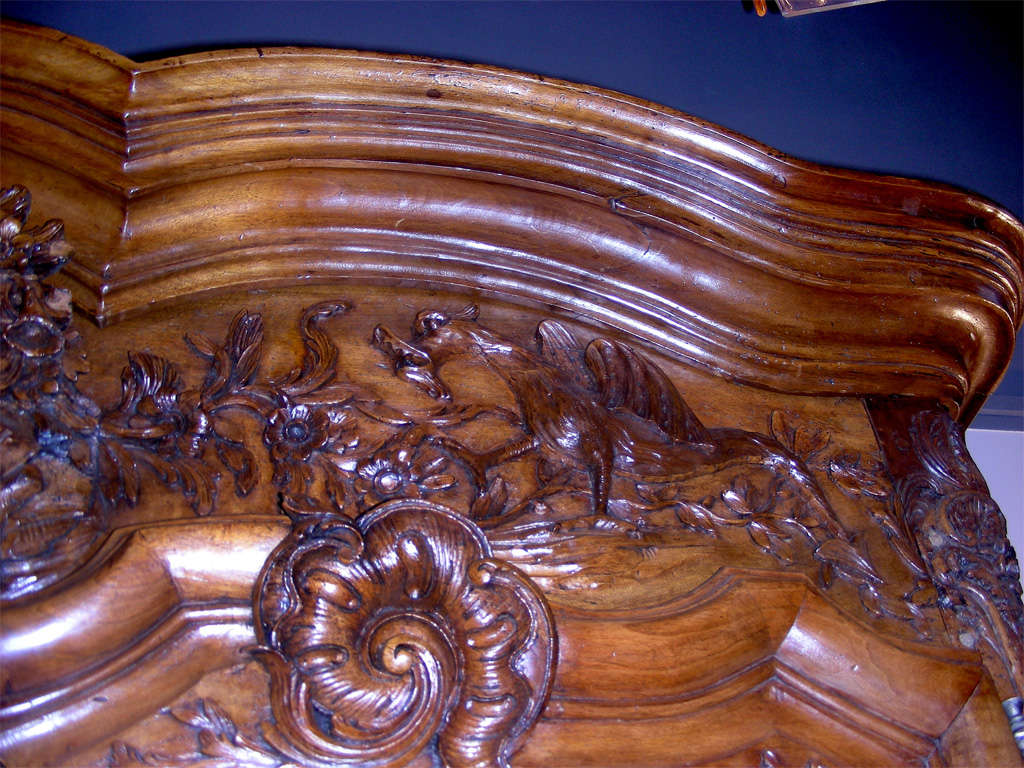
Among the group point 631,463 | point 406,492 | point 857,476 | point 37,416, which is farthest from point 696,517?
point 37,416

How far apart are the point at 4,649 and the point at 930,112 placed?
1558mm

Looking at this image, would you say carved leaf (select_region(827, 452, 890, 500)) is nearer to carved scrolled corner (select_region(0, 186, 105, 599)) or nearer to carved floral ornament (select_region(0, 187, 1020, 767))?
carved floral ornament (select_region(0, 187, 1020, 767))

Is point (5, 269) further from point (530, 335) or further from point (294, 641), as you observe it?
point (530, 335)

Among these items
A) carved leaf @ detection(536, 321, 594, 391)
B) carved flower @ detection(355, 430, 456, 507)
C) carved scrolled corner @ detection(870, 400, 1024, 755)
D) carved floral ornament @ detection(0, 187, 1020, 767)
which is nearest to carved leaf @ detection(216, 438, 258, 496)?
carved floral ornament @ detection(0, 187, 1020, 767)

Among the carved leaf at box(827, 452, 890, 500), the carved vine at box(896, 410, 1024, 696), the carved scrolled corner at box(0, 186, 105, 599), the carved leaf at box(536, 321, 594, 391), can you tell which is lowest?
the carved vine at box(896, 410, 1024, 696)

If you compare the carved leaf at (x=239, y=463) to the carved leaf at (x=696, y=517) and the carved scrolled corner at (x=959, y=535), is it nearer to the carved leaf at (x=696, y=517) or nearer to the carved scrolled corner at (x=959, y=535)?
the carved leaf at (x=696, y=517)

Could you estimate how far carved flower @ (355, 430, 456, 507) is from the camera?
45.1 inches

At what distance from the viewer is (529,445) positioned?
4.08 feet

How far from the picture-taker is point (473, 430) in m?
1.24

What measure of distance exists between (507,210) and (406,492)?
1.44 feet

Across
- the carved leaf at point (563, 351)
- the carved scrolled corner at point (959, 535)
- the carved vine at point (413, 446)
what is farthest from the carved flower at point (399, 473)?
the carved scrolled corner at point (959, 535)

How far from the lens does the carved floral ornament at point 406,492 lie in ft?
3.31

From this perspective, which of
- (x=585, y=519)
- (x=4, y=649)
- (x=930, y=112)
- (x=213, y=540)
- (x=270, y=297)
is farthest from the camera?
A: (x=930, y=112)

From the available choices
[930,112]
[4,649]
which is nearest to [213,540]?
[4,649]
